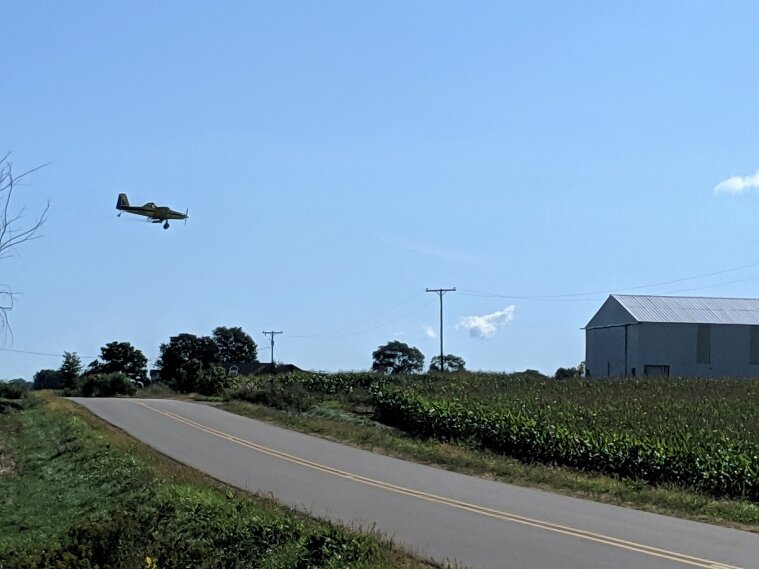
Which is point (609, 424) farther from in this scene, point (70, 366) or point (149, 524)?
point (70, 366)

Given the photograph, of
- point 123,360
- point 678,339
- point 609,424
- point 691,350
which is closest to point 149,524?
point 609,424

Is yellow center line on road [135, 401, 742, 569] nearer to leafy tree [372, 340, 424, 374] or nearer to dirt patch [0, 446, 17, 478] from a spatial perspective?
dirt patch [0, 446, 17, 478]

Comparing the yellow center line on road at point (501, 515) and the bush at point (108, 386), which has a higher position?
the yellow center line on road at point (501, 515)

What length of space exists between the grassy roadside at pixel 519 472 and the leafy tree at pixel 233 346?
91451mm

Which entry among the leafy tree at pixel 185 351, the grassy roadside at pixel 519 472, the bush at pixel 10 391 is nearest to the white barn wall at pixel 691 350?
the grassy roadside at pixel 519 472

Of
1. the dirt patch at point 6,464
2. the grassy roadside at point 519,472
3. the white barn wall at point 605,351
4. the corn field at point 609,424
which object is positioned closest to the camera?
the grassy roadside at point 519,472

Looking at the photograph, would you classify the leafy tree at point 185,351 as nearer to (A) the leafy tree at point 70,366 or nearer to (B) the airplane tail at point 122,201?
(A) the leafy tree at point 70,366

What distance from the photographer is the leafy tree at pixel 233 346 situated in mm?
130500

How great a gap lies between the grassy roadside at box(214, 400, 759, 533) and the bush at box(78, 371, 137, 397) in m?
27.4

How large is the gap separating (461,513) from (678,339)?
50.5 m

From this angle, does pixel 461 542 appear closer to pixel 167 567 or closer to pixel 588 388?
pixel 167 567

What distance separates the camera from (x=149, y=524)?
52.2 ft

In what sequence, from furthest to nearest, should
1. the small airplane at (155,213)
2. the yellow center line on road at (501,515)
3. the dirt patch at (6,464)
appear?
the small airplane at (155,213)
the dirt patch at (6,464)
the yellow center line on road at (501,515)

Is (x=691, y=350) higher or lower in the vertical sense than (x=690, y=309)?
lower
